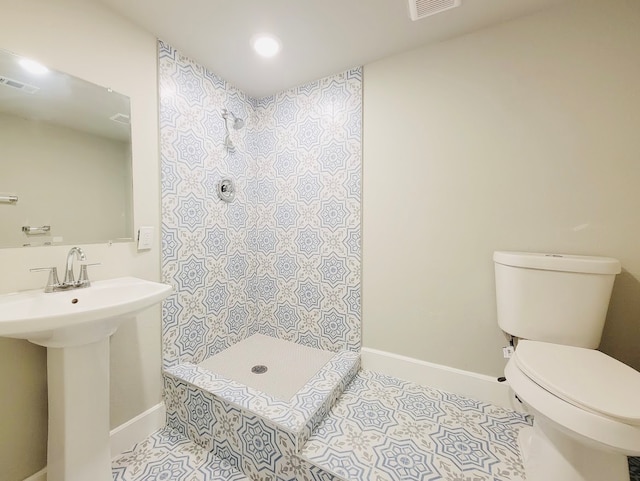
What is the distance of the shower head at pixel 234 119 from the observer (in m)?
1.73

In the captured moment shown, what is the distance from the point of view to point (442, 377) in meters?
1.46

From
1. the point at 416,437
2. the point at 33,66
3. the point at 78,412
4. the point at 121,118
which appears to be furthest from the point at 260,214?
the point at 416,437

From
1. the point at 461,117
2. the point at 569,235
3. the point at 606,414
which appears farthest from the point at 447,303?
the point at 461,117

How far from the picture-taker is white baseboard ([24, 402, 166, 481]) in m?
1.21

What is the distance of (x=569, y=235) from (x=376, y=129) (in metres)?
1.11

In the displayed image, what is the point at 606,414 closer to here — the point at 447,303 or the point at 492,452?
the point at 492,452

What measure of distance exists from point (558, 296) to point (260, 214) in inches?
70.0

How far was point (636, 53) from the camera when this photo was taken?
108cm

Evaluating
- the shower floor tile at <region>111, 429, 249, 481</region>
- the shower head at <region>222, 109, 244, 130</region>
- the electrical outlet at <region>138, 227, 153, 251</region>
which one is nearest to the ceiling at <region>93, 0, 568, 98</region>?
the shower head at <region>222, 109, 244, 130</region>

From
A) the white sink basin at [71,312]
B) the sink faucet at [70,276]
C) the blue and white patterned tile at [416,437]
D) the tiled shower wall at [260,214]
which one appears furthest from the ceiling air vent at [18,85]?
the blue and white patterned tile at [416,437]

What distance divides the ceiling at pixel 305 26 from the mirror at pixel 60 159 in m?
0.48

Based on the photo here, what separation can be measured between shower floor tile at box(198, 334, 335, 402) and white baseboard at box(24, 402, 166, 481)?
0.97 ft

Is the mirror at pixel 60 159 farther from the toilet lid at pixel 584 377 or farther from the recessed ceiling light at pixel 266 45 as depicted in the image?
the toilet lid at pixel 584 377

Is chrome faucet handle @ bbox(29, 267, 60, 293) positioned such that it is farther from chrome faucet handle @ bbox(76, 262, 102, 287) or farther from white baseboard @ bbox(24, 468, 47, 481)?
white baseboard @ bbox(24, 468, 47, 481)
